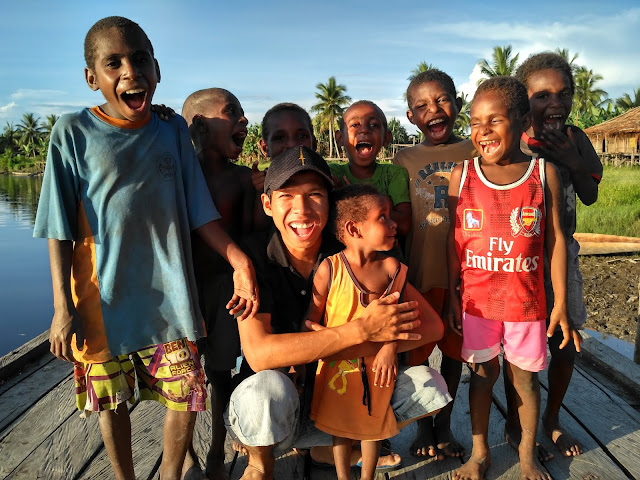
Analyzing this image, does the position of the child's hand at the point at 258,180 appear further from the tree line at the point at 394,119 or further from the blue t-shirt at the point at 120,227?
the tree line at the point at 394,119

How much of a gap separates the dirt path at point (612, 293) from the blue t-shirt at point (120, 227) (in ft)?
18.4

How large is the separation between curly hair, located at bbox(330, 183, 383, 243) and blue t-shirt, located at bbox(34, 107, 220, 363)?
0.67m

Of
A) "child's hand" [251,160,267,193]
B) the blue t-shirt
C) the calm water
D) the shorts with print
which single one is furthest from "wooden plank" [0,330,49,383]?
A: the calm water

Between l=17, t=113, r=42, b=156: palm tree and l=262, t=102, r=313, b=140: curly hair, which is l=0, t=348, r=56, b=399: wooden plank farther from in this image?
l=17, t=113, r=42, b=156: palm tree

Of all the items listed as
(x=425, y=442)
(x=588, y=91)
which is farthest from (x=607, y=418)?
(x=588, y=91)

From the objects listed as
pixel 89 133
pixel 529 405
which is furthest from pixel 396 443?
pixel 89 133

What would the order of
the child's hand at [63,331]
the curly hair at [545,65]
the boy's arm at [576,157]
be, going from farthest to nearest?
1. the curly hair at [545,65]
2. the boy's arm at [576,157]
3. the child's hand at [63,331]

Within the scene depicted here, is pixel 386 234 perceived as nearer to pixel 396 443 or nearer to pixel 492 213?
pixel 492 213

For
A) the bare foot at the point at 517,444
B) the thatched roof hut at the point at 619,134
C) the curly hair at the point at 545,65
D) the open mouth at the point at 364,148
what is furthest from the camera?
the thatched roof hut at the point at 619,134

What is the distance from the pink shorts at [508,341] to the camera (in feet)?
7.44

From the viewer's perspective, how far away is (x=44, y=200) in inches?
75.9

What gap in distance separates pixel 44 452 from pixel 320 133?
5112 cm

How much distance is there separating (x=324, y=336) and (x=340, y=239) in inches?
18.2

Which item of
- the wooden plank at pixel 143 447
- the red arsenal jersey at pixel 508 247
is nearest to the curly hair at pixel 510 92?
the red arsenal jersey at pixel 508 247
